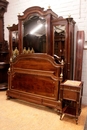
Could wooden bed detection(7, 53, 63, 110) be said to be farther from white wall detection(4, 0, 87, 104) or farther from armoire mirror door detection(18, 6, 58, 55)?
white wall detection(4, 0, 87, 104)

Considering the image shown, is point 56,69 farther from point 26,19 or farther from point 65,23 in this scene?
point 26,19

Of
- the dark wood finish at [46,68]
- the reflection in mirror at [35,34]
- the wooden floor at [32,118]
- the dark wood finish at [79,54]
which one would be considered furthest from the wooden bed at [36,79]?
the dark wood finish at [79,54]

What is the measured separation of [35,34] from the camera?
2900 millimetres

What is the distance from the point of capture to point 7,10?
4031mm

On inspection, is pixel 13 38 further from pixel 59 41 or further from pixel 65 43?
pixel 65 43

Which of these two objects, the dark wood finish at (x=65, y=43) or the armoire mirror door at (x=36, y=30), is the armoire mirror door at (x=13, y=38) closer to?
the armoire mirror door at (x=36, y=30)

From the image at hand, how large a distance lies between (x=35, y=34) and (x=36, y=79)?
101 centimetres

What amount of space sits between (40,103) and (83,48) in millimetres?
1489

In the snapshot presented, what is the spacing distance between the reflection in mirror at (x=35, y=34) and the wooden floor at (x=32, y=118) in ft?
4.09

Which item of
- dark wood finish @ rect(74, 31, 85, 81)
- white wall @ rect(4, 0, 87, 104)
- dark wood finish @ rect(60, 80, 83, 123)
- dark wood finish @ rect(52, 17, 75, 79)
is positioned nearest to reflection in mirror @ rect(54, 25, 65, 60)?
dark wood finish @ rect(52, 17, 75, 79)

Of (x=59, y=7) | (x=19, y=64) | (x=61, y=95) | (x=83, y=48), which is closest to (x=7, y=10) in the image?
(x=59, y=7)

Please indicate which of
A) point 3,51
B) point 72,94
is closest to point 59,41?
point 72,94

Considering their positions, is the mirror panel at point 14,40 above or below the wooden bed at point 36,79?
above

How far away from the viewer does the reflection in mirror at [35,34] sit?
110 inches
